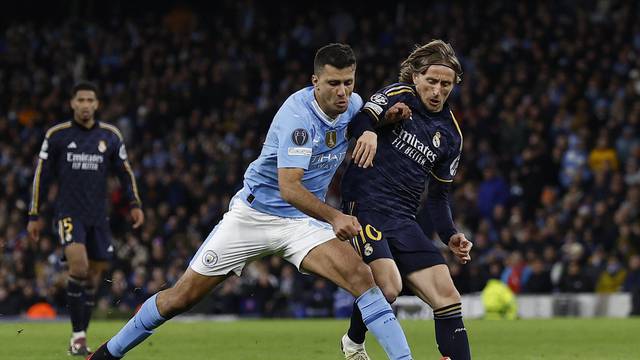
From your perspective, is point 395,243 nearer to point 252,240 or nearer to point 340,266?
point 340,266

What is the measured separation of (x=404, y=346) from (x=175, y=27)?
24.2m

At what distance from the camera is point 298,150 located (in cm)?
A: 761

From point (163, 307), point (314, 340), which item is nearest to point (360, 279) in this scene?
point (163, 307)

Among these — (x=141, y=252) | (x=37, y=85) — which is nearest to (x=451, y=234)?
(x=141, y=252)

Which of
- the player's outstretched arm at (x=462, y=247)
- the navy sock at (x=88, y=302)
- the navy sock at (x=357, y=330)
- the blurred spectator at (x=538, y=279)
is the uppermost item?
the player's outstretched arm at (x=462, y=247)

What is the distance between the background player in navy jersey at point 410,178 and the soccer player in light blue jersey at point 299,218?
467 millimetres

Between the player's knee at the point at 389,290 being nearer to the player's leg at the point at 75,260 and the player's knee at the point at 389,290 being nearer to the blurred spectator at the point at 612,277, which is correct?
the player's leg at the point at 75,260

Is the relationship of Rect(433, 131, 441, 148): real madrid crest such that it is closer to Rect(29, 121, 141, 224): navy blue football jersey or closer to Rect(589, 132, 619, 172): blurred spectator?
Rect(29, 121, 141, 224): navy blue football jersey

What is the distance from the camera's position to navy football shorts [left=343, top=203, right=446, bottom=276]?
329 inches

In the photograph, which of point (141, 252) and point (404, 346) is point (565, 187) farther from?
point (404, 346)

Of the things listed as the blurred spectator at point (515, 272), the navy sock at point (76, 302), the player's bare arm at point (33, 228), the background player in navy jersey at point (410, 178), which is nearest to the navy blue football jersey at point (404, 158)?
the background player in navy jersey at point (410, 178)

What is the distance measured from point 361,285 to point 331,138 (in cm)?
99

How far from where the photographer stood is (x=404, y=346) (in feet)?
24.5

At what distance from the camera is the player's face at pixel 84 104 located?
38.8ft
